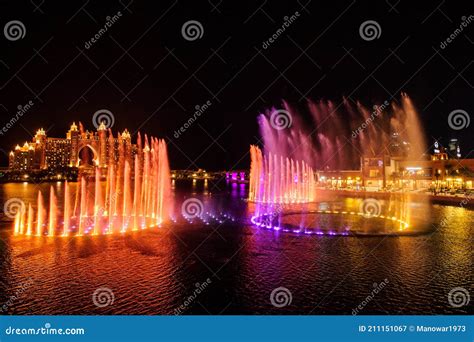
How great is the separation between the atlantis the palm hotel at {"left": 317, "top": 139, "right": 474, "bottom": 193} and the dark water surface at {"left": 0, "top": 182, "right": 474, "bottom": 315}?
40.9 meters

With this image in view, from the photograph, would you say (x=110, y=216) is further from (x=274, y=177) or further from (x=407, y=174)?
(x=407, y=174)

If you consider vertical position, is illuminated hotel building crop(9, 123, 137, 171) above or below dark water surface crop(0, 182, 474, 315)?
above

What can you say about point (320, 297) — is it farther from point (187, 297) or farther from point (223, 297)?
point (187, 297)

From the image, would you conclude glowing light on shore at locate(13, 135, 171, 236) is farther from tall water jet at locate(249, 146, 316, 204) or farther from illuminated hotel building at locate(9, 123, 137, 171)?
illuminated hotel building at locate(9, 123, 137, 171)

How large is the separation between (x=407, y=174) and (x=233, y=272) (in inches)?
2325

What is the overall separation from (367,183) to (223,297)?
65.1 m

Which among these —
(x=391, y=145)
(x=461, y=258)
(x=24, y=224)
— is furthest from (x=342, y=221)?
(x=391, y=145)

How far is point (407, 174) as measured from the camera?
63656mm

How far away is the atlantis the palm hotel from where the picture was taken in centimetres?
5634

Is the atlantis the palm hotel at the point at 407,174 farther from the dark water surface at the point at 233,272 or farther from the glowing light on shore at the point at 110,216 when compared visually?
the dark water surface at the point at 233,272

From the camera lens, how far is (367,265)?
41.4 feet

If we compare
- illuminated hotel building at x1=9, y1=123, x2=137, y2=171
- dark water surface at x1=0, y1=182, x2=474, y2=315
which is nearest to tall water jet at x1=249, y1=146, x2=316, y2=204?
dark water surface at x1=0, y1=182, x2=474, y2=315

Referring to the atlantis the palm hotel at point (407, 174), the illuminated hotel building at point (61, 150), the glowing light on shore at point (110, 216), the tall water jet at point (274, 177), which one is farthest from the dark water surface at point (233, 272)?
the illuminated hotel building at point (61, 150)

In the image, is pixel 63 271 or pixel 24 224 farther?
pixel 24 224
